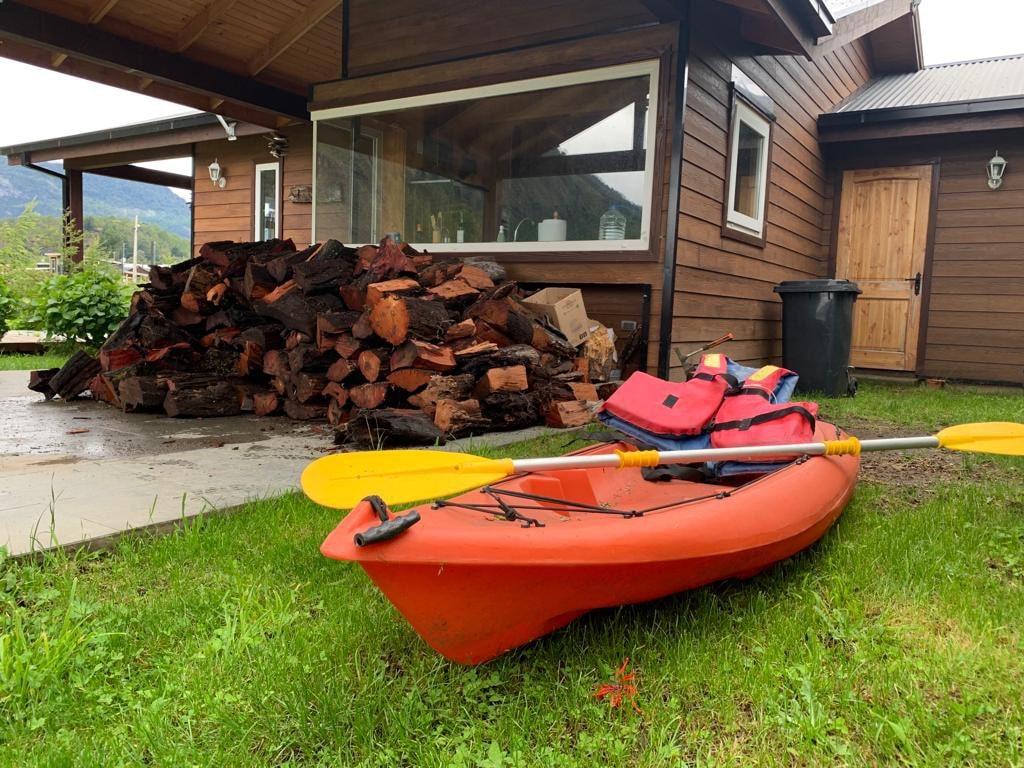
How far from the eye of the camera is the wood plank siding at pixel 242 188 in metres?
9.40

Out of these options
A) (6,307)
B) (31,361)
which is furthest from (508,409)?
(6,307)

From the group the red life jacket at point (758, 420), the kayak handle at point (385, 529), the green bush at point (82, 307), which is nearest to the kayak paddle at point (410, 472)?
the kayak handle at point (385, 529)

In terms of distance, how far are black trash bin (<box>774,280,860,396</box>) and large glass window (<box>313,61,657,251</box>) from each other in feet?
6.95

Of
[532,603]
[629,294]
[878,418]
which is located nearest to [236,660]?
[532,603]

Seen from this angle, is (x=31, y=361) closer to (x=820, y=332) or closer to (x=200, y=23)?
(x=200, y=23)

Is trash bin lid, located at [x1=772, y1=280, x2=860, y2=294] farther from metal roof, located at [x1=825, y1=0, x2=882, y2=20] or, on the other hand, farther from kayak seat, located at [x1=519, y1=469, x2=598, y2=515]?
kayak seat, located at [x1=519, y1=469, x2=598, y2=515]

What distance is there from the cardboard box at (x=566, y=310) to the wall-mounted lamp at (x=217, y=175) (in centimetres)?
686

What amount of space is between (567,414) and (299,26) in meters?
5.02

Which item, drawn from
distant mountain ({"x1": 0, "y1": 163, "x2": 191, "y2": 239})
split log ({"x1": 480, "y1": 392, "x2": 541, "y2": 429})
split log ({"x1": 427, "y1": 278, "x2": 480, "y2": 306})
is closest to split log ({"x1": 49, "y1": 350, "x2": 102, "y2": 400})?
split log ({"x1": 427, "y1": 278, "x2": 480, "y2": 306})

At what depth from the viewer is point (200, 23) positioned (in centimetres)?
644

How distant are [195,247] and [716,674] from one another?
10959mm

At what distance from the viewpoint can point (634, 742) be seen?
4.86ft

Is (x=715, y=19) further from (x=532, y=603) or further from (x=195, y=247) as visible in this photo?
(x=195, y=247)

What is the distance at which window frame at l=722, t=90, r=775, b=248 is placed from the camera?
6.02 m
